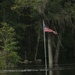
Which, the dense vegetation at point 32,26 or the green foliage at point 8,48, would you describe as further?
the green foliage at point 8,48

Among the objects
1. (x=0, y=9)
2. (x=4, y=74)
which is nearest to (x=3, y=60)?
(x=4, y=74)

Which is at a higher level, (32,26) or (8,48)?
(32,26)

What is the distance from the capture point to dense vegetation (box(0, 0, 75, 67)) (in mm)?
42469

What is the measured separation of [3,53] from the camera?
43562mm

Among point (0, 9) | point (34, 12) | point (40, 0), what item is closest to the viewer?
point (40, 0)

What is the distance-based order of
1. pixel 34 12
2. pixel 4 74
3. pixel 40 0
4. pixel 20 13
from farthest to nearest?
pixel 20 13 → pixel 34 12 → pixel 40 0 → pixel 4 74

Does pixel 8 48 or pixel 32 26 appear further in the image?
pixel 32 26

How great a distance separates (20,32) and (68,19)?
13461mm

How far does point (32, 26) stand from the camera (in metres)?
53.7

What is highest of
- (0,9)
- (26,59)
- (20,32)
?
(0,9)

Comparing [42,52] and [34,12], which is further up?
[34,12]

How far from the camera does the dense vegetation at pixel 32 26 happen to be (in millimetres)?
42469

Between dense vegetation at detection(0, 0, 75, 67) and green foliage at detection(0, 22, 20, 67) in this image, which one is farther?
green foliage at detection(0, 22, 20, 67)

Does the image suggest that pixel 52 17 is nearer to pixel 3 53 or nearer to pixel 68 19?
pixel 68 19
